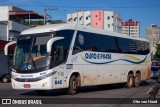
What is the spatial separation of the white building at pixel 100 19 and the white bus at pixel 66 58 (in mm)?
109440

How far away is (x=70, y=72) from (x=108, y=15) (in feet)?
383

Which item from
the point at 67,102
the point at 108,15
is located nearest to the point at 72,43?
the point at 67,102

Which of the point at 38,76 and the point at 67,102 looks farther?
the point at 38,76

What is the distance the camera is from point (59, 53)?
58.1 ft

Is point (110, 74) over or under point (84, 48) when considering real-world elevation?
under

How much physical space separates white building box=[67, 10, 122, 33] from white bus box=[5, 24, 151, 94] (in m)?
109

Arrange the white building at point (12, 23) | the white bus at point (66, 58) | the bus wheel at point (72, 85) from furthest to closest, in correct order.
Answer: the white building at point (12, 23) → the bus wheel at point (72, 85) → the white bus at point (66, 58)

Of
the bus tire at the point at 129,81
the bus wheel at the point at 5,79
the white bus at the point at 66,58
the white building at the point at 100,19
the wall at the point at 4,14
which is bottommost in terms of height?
the bus wheel at the point at 5,79

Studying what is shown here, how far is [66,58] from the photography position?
712 inches

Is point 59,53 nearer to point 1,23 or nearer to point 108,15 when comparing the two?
point 1,23

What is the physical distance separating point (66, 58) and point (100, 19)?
119 m

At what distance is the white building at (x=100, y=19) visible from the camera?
5252 inches

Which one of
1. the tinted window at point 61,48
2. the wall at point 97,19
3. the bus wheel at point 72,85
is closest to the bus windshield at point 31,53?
the tinted window at point 61,48

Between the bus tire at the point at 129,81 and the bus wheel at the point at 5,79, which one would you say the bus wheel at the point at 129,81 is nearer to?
the bus tire at the point at 129,81
